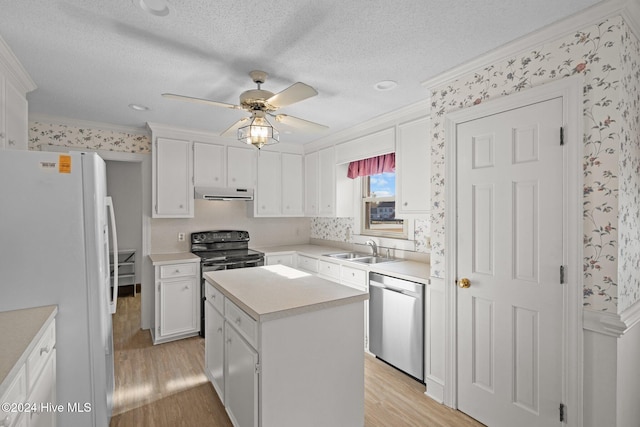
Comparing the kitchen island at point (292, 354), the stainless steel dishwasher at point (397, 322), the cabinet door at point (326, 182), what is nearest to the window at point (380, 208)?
the cabinet door at point (326, 182)

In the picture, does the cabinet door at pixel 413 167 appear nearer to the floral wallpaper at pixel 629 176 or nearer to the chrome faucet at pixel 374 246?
the chrome faucet at pixel 374 246

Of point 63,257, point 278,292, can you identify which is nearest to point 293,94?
point 278,292

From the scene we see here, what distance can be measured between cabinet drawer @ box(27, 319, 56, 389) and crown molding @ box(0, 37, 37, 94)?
165 cm

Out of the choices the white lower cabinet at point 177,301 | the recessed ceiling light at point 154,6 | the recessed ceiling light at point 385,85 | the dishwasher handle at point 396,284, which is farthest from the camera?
the white lower cabinet at point 177,301

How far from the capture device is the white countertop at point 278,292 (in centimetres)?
170

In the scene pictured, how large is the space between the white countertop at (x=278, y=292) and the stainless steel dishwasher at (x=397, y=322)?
821mm

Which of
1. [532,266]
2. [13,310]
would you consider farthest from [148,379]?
[532,266]

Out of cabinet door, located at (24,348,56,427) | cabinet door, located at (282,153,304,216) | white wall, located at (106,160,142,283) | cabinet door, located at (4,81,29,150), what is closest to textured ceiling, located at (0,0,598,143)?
cabinet door, located at (4,81,29,150)

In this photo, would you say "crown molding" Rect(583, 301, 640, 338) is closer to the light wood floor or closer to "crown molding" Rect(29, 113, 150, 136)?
the light wood floor

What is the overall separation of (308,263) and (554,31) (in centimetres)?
328

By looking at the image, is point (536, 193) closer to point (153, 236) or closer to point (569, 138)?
point (569, 138)

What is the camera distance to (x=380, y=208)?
4.05 meters

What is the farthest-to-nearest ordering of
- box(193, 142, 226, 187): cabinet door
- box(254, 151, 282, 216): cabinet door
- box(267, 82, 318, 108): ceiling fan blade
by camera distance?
box(254, 151, 282, 216): cabinet door → box(193, 142, 226, 187): cabinet door → box(267, 82, 318, 108): ceiling fan blade

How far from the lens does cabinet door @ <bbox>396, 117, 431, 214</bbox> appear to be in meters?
2.83
